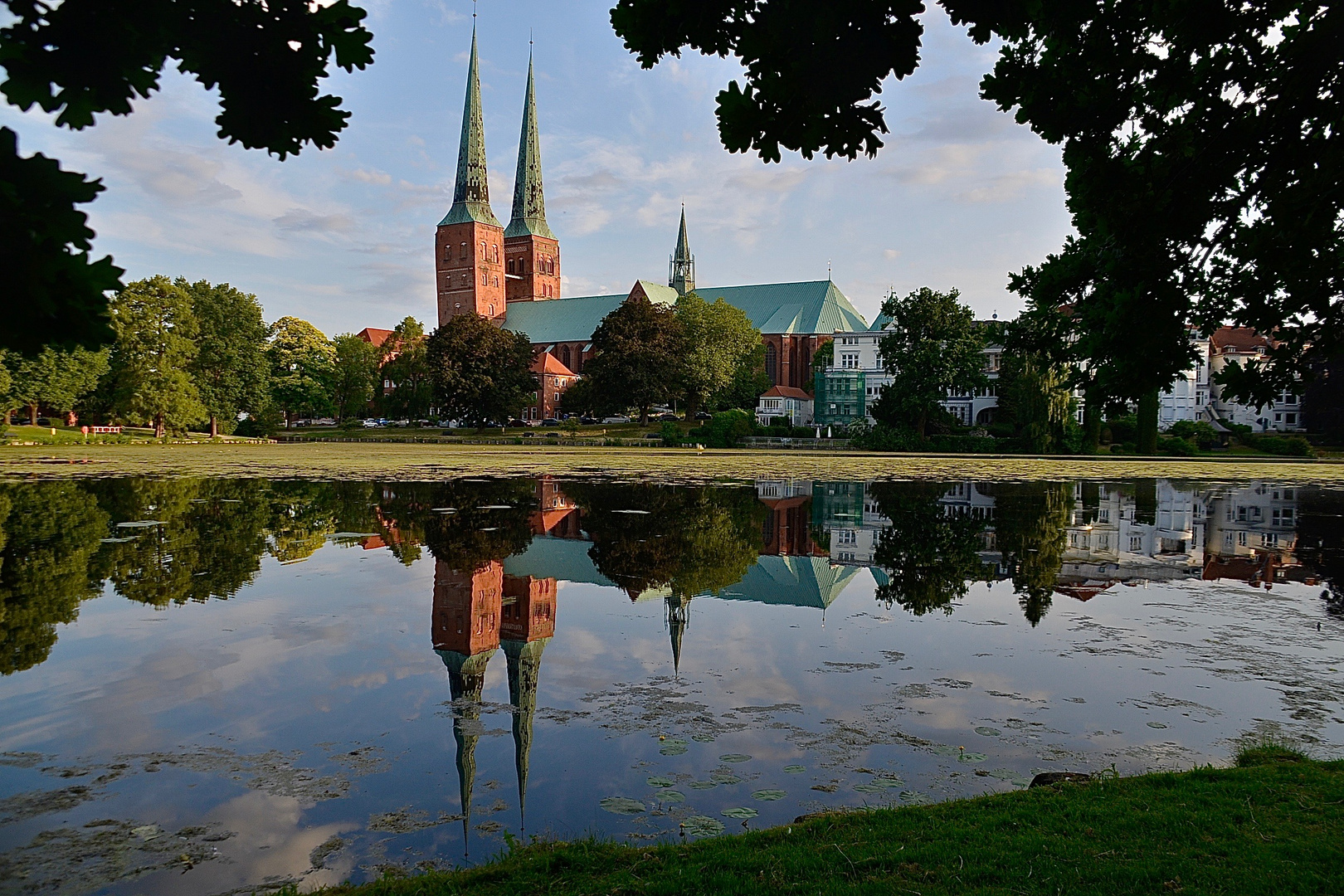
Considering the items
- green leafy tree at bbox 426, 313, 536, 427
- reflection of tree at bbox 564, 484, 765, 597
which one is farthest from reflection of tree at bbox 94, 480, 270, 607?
green leafy tree at bbox 426, 313, 536, 427

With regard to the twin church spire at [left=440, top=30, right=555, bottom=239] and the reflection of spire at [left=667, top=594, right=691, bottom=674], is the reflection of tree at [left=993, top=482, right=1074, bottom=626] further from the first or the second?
the twin church spire at [left=440, top=30, right=555, bottom=239]

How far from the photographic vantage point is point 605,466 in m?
37.7

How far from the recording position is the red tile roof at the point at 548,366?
348ft

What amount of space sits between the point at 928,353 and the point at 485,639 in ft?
180

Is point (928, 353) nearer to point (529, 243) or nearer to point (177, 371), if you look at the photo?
point (177, 371)

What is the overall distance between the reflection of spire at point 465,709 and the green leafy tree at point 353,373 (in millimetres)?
93484

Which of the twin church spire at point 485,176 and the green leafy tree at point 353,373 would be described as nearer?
the green leafy tree at point 353,373

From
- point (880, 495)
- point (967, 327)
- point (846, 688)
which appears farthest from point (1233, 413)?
point (846, 688)

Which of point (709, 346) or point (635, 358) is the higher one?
point (709, 346)

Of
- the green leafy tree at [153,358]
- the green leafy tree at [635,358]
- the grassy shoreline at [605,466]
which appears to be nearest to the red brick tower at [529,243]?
the green leafy tree at [635,358]

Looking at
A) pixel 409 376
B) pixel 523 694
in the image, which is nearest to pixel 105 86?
pixel 523 694

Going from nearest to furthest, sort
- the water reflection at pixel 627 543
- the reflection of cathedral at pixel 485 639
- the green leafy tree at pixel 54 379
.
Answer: the reflection of cathedral at pixel 485 639 → the water reflection at pixel 627 543 → the green leafy tree at pixel 54 379

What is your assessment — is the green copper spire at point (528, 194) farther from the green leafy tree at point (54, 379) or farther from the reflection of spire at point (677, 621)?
the reflection of spire at point (677, 621)

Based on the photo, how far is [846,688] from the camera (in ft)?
23.2
